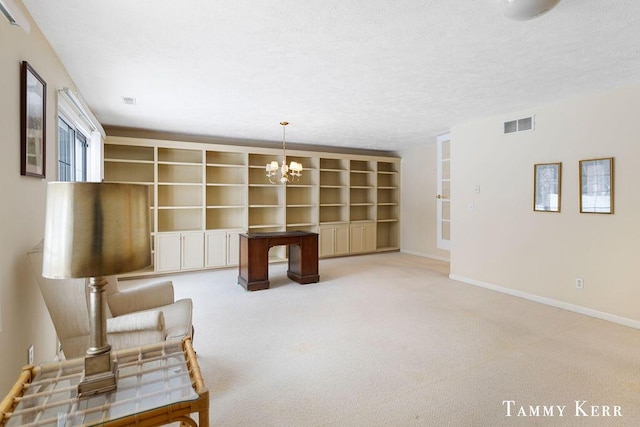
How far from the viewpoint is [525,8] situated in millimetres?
1828

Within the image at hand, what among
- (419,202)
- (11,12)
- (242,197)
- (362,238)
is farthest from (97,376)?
(419,202)

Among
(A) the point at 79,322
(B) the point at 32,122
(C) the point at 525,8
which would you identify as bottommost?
(A) the point at 79,322

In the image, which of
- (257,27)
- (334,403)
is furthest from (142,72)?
(334,403)

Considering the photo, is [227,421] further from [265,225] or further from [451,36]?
[265,225]

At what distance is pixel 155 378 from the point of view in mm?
1439

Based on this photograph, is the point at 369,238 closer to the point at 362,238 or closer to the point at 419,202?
the point at 362,238

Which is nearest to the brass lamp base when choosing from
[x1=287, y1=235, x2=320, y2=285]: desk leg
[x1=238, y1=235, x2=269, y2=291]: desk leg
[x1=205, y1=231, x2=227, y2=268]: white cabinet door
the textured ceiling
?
the textured ceiling

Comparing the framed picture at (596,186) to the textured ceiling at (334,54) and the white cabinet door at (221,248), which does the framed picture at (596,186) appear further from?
the white cabinet door at (221,248)

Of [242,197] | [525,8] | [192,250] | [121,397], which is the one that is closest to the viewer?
[121,397]

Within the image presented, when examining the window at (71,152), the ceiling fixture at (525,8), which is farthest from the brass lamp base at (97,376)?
the ceiling fixture at (525,8)

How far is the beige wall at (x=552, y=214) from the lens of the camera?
3350 millimetres

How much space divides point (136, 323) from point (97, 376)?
648 mm

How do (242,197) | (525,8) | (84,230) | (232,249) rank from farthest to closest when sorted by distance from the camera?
(242,197) < (232,249) < (525,8) < (84,230)

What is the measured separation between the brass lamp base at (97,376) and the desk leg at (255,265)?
3.27 m
